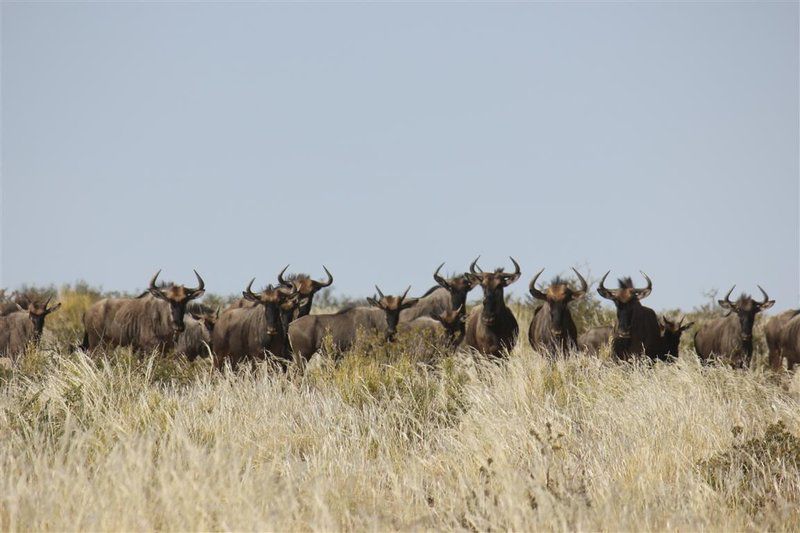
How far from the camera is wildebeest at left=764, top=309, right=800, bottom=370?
20578mm

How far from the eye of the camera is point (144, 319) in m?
20.3

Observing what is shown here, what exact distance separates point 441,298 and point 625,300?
16.4ft

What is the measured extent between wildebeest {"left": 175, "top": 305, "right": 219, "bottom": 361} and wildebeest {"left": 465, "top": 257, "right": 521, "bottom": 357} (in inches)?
207

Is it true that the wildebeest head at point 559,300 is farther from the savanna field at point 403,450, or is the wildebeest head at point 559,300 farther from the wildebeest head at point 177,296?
the wildebeest head at point 177,296

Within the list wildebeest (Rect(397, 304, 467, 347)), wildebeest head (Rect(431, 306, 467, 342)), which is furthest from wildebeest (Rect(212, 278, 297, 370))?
wildebeest head (Rect(431, 306, 467, 342))

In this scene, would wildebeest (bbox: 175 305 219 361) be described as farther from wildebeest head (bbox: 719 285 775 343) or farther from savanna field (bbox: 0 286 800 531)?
wildebeest head (bbox: 719 285 775 343)

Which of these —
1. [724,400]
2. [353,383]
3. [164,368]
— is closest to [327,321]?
[164,368]

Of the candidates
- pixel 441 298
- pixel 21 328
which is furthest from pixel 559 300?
pixel 21 328

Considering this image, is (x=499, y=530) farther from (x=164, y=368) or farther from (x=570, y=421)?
(x=164, y=368)

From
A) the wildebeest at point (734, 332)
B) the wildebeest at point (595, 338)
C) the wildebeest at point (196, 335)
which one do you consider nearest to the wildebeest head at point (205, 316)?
the wildebeest at point (196, 335)

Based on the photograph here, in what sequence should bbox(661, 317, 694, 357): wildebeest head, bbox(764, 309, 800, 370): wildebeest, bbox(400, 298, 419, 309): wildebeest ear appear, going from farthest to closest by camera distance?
bbox(764, 309, 800, 370): wildebeest, bbox(400, 298, 419, 309): wildebeest ear, bbox(661, 317, 694, 357): wildebeest head

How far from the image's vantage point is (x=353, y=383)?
1235 centimetres

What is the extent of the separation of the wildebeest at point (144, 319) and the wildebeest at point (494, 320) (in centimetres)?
511

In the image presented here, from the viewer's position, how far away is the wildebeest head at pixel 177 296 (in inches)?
752
